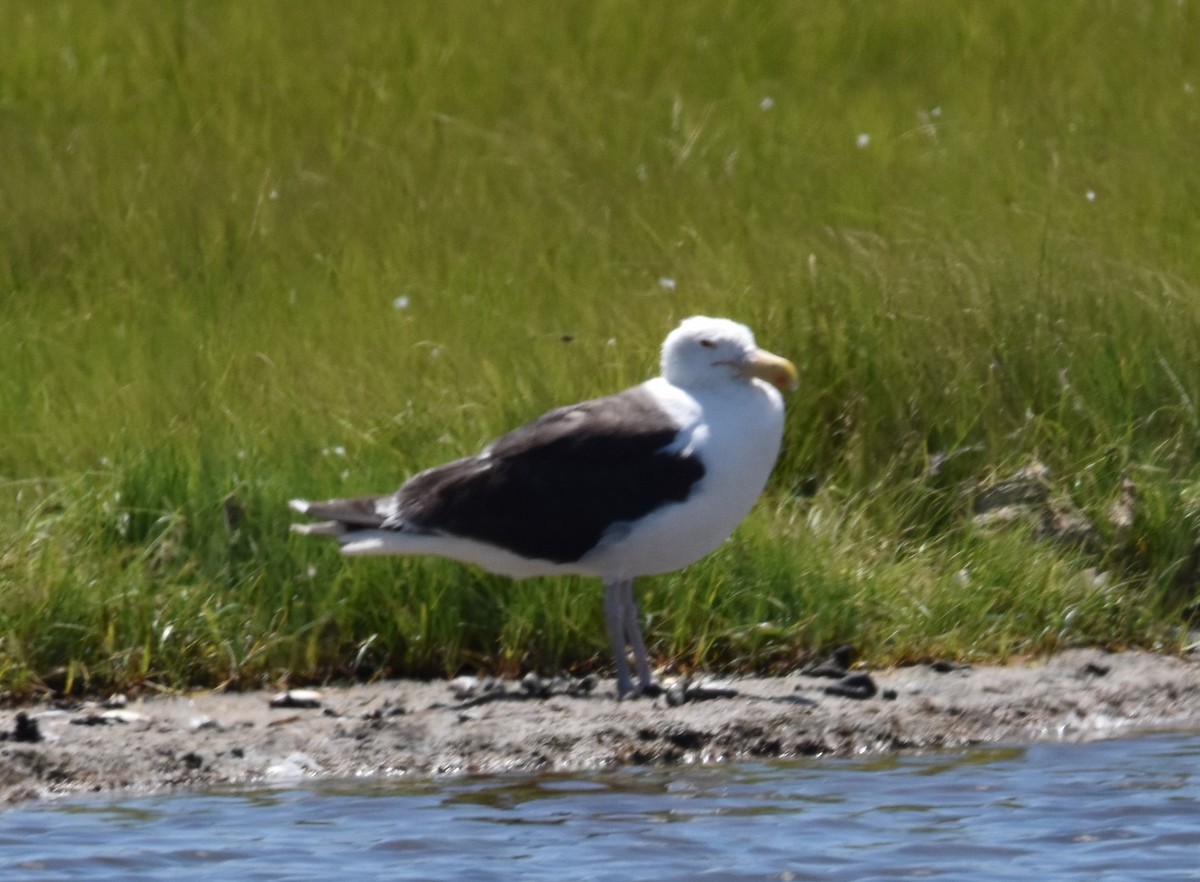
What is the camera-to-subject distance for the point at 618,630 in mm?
6121

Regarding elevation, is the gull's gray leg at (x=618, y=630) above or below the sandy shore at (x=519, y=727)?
above

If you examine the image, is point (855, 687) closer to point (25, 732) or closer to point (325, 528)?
point (325, 528)

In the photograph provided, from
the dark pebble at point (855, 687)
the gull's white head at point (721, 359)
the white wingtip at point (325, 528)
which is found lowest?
the dark pebble at point (855, 687)

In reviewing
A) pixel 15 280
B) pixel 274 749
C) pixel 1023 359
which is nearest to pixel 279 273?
pixel 15 280

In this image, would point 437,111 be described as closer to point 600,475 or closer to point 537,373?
point 537,373

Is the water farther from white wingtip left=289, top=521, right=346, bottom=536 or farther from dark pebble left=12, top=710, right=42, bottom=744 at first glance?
white wingtip left=289, top=521, right=346, bottom=536

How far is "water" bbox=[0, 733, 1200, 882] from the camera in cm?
493

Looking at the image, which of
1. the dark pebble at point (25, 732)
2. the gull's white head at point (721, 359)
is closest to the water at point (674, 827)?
the dark pebble at point (25, 732)

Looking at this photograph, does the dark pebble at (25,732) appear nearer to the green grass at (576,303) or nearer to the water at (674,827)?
the water at (674,827)

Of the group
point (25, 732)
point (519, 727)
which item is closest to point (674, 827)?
point (519, 727)

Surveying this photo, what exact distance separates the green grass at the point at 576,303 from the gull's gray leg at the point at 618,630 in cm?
39

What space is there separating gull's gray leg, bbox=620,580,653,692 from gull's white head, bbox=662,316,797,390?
58 centimetres

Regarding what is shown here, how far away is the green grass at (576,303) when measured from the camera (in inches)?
258

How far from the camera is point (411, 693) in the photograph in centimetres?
632
